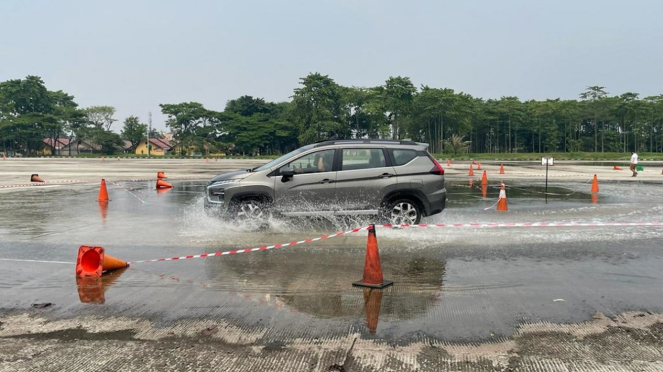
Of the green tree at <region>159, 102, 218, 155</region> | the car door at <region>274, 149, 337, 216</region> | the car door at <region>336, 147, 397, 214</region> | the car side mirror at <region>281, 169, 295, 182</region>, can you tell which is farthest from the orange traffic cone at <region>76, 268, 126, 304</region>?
the green tree at <region>159, 102, 218, 155</region>

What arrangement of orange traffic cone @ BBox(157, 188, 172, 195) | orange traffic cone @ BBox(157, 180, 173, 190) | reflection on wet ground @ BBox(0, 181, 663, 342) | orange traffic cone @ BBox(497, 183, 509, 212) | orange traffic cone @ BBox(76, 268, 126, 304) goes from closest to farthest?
reflection on wet ground @ BBox(0, 181, 663, 342) < orange traffic cone @ BBox(76, 268, 126, 304) < orange traffic cone @ BBox(497, 183, 509, 212) < orange traffic cone @ BBox(157, 188, 172, 195) < orange traffic cone @ BBox(157, 180, 173, 190)

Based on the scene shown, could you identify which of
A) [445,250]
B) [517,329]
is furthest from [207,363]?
[445,250]

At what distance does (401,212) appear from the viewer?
9672mm

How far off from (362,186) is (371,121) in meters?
79.2

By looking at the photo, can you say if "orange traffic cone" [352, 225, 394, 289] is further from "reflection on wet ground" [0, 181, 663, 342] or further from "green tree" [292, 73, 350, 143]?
"green tree" [292, 73, 350, 143]

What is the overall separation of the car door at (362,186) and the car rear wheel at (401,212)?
27 centimetres

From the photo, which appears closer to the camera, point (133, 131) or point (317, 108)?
point (317, 108)

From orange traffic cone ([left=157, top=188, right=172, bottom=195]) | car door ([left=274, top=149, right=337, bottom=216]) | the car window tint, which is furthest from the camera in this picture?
orange traffic cone ([left=157, top=188, right=172, bottom=195])

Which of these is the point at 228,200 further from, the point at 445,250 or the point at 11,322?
the point at 11,322

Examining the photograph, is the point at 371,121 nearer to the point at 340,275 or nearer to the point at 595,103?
the point at 595,103

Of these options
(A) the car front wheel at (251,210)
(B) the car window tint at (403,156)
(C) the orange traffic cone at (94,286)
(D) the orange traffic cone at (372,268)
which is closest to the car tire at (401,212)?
(B) the car window tint at (403,156)

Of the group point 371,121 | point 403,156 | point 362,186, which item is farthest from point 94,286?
point 371,121

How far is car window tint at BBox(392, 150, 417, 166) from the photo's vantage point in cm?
979

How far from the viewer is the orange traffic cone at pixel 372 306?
4.68 metres
